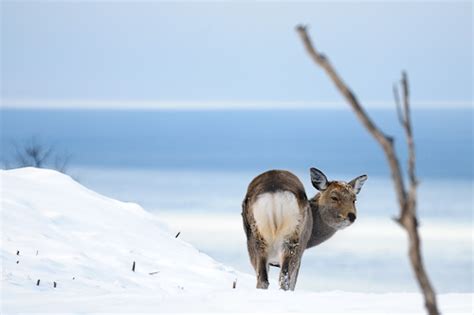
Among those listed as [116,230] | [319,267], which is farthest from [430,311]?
[319,267]

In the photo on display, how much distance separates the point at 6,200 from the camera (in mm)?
13250

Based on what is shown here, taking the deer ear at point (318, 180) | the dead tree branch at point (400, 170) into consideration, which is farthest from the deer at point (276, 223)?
the dead tree branch at point (400, 170)

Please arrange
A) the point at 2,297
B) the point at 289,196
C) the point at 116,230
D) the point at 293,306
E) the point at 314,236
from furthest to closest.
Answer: the point at 116,230, the point at 314,236, the point at 289,196, the point at 2,297, the point at 293,306

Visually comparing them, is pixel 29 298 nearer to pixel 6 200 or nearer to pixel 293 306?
pixel 293 306

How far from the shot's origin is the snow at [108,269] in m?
8.12

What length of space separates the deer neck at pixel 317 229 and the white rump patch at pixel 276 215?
1735 millimetres

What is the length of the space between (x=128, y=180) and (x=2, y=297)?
278ft

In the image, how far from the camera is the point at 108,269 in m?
11.6


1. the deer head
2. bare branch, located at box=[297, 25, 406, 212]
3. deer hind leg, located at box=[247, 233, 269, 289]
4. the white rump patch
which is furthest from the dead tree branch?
the deer head

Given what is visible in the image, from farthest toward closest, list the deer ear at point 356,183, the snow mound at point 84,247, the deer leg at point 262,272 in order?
the deer ear at point 356,183 → the deer leg at point 262,272 → the snow mound at point 84,247

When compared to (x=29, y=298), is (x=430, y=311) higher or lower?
lower

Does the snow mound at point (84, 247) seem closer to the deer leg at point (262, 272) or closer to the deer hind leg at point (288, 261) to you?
the deer leg at point (262, 272)

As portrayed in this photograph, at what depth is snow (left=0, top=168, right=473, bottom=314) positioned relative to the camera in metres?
8.12

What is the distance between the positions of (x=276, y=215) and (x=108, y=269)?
2.17 metres
